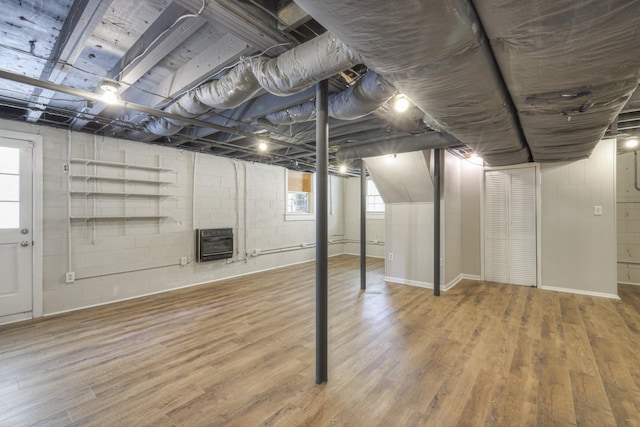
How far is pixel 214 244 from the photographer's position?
16.3 feet

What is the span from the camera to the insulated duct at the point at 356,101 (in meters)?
2.02

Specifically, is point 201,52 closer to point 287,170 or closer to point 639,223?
point 287,170

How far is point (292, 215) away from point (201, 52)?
468cm

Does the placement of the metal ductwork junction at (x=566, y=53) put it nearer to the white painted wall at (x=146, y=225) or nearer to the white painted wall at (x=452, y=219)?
the white painted wall at (x=452, y=219)

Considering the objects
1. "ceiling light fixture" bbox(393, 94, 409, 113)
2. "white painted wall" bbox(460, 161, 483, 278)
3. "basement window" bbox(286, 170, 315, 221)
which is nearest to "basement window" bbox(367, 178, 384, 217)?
"basement window" bbox(286, 170, 315, 221)

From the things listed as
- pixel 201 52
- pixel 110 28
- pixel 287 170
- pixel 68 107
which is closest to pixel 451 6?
pixel 201 52

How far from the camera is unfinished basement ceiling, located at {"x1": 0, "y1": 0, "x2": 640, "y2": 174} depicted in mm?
1105

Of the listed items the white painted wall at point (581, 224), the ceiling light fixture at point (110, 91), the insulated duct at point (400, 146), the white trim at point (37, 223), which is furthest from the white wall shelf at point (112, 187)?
the white painted wall at point (581, 224)

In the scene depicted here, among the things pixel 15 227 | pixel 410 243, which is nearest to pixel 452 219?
pixel 410 243

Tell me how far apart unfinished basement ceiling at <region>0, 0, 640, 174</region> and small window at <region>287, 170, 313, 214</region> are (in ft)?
11.2

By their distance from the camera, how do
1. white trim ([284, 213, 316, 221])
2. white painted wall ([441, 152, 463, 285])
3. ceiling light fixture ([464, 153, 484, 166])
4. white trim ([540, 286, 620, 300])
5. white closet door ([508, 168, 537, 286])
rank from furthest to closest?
1. white trim ([284, 213, 316, 221])
2. ceiling light fixture ([464, 153, 484, 166])
3. white closet door ([508, 168, 537, 286])
4. white painted wall ([441, 152, 463, 285])
5. white trim ([540, 286, 620, 300])

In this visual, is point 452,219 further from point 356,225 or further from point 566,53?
point 566,53

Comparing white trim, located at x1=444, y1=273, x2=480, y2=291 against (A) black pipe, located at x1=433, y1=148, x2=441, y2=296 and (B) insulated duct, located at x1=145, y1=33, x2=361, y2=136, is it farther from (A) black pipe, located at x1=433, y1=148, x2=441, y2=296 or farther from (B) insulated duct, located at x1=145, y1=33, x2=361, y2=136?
(B) insulated duct, located at x1=145, y1=33, x2=361, y2=136

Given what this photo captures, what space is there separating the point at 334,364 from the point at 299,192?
16.5 ft
